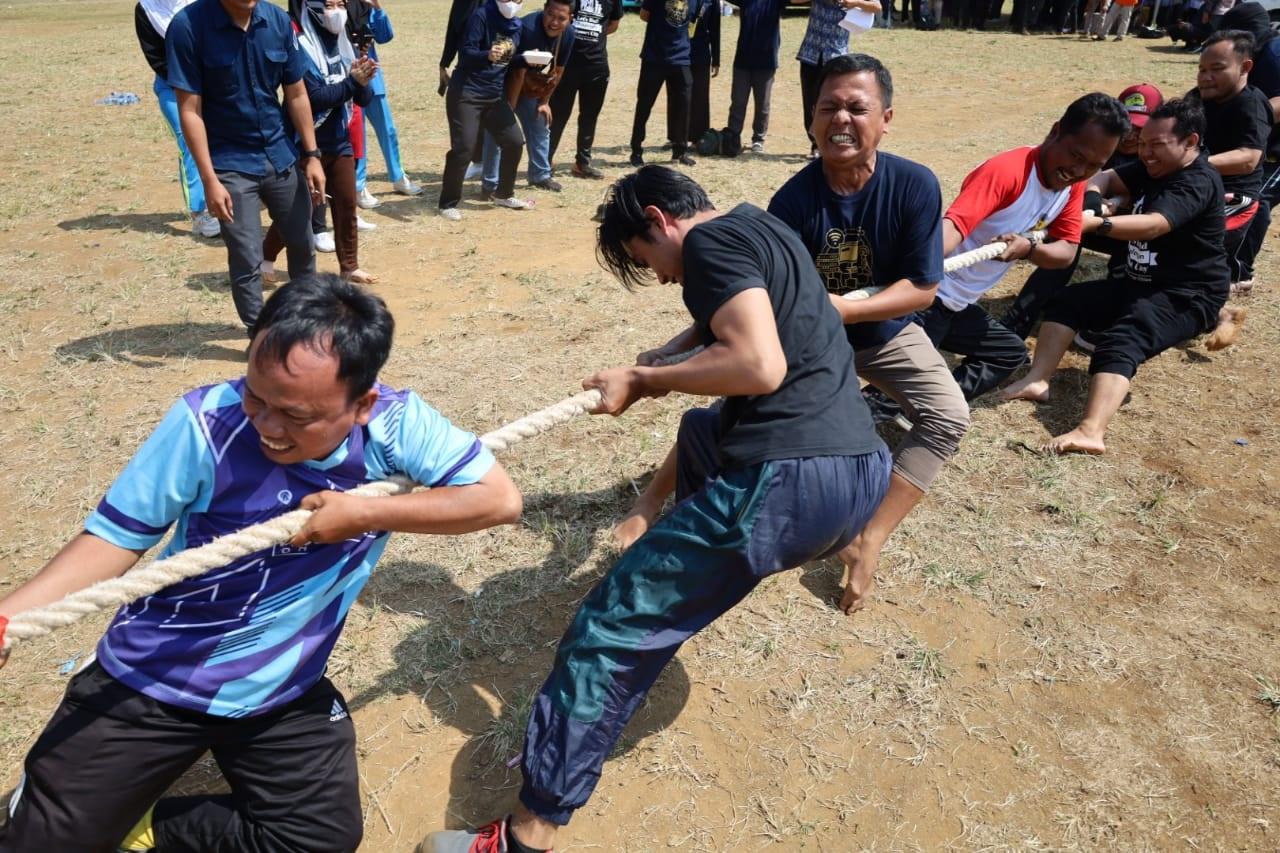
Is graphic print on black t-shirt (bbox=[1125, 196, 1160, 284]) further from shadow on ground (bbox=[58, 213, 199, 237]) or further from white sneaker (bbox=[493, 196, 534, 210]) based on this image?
shadow on ground (bbox=[58, 213, 199, 237])

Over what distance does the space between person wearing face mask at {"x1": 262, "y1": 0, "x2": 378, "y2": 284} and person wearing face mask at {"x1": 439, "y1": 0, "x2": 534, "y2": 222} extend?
1.29 metres

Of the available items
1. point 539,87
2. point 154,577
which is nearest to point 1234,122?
point 539,87

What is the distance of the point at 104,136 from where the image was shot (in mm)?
9312

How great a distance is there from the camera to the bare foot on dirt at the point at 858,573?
3.14 meters

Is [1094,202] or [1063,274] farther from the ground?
[1094,202]

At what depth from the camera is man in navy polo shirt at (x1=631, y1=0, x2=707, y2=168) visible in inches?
332

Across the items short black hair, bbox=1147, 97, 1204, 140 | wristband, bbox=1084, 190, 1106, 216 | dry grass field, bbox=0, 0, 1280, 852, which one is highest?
short black hair, bbox=1147, 97, 1204, 140

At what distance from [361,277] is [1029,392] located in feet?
13.3

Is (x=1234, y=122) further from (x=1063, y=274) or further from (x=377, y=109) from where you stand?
(x=377, y=109)

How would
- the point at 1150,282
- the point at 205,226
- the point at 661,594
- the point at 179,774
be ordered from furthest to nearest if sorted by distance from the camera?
the point at 205,226, the point at 1150,282, the point at 661,594, the point at 179,774

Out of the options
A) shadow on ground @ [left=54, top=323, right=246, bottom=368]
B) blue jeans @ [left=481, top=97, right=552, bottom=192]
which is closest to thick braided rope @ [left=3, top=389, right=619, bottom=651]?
shadow on ground @ [left=54, top=323, right=246, bottom=368]

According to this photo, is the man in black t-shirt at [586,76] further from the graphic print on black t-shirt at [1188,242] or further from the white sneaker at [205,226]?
the graphic print on black t-shirt at [1188,242]

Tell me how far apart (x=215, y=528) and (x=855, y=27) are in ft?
25.6

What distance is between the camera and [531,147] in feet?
26.0
